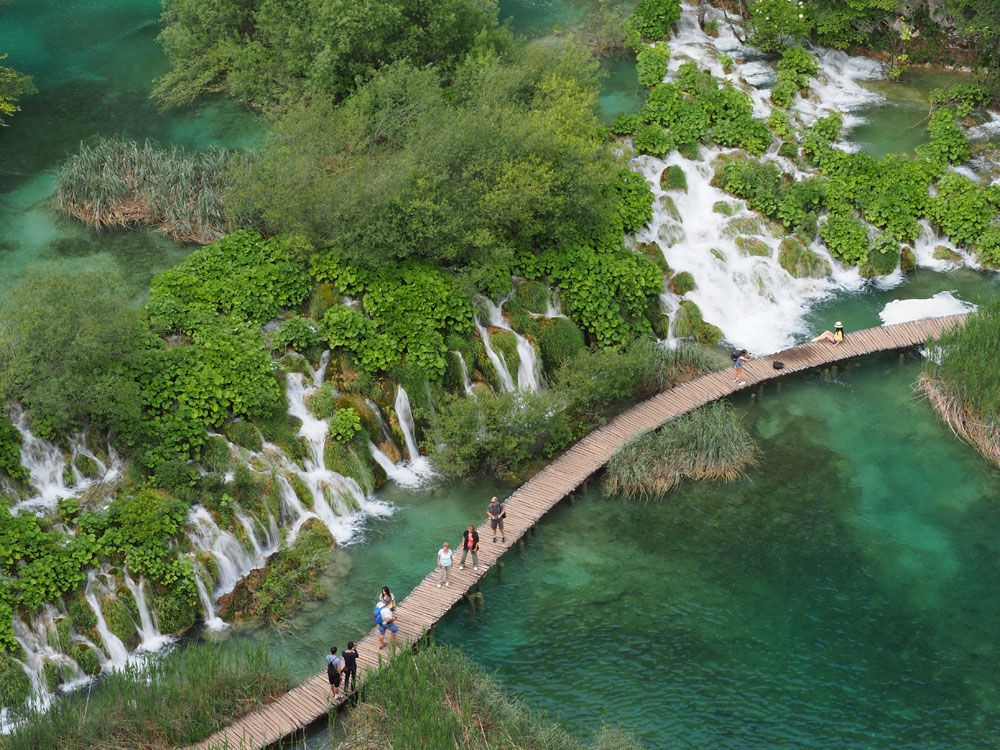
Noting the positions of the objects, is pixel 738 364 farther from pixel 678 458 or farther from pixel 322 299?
pixel 322 299

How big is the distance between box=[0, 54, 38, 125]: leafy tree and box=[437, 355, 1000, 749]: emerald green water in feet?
69.2

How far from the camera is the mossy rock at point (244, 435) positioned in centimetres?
2706

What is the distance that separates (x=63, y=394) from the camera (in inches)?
982

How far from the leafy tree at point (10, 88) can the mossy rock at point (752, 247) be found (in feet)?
70.6

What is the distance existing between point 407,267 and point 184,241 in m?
6.75

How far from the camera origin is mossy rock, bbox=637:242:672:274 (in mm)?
34281

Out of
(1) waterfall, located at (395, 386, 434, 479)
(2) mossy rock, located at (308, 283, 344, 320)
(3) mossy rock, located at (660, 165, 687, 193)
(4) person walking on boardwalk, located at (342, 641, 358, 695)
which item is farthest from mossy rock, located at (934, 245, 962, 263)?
(4) person walking on boardwalk, located at (342, 641, 358, 695)

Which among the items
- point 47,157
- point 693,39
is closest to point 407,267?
point 47,157

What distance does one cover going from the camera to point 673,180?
119ft

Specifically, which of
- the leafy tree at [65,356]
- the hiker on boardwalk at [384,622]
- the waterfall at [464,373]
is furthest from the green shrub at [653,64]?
the hiker on boardwalk at [384,622]

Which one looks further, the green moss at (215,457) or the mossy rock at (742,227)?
the mossy rock at (742,227)

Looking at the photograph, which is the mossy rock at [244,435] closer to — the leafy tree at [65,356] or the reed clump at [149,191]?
the leafy tree at [65,356]

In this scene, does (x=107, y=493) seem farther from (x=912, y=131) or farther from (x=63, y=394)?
(x=912, y=131)

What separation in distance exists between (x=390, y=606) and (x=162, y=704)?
15.5 ft
